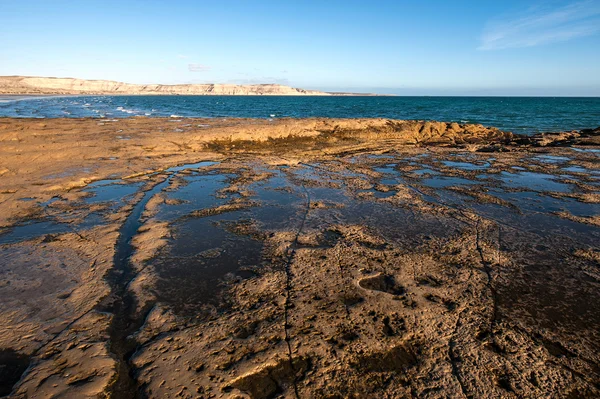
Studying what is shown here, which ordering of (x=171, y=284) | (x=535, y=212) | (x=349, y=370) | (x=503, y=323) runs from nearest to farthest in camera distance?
(x=349, y=370)
(x=503, y=323)
(x=171, y=284)
(x=535, y=212)

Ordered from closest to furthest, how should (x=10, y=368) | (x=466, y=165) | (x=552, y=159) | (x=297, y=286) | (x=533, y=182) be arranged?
1. (x=10, y=368)
2. (x=297, y=286)
3. (x=533, y=182)
4. (x=466, y=165)
5. (x=552, y=159)

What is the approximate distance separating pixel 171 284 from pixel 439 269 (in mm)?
3130

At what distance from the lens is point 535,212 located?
600cm

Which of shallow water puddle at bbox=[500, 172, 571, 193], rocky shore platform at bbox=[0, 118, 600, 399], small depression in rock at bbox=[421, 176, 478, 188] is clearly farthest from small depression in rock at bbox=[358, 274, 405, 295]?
shallow water puddle at bbox=[500, 172, 571, 193]

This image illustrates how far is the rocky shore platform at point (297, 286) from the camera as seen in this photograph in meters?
2.50

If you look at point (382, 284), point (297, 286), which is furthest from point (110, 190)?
point (382, 284)

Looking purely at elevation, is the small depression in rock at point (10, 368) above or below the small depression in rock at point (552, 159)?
below

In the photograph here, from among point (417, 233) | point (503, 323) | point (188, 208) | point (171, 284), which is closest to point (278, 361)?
point (171, 284)

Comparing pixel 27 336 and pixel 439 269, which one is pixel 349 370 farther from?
pixel 27 336

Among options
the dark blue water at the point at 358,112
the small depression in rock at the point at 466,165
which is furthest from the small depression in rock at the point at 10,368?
the dark blue water at the point at 358,112

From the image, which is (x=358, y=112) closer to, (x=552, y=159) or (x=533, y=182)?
(x=552, y=159)

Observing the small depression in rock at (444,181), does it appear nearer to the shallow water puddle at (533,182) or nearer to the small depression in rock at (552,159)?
the shallow water puddle at (533,182)

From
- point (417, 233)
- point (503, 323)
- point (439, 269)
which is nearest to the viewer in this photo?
point (503, 323)

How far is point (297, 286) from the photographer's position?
12.0ft
